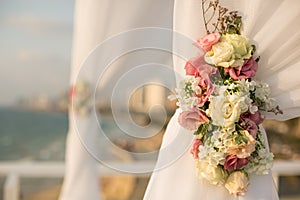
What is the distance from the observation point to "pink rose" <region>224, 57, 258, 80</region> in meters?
1.38

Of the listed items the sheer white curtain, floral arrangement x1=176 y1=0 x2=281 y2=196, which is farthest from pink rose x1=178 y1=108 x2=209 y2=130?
the sheer white curtain

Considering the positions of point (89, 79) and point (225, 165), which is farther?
point (89, 79)

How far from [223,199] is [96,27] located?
2.49 ft

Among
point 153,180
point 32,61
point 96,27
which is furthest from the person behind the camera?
point 32,61

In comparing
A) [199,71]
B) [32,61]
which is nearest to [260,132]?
[199,71]

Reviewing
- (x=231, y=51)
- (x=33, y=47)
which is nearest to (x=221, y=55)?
(x=231, y=51)

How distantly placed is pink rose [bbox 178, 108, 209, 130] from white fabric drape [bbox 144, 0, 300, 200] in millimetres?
114

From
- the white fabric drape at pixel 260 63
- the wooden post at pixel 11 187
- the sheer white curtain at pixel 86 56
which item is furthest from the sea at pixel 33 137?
the white fabric drape at pixel 260 63

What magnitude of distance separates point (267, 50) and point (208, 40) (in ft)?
0.58

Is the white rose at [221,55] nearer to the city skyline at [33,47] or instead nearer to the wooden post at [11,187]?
the wooden post at [11,187]

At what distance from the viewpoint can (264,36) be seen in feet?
4.66

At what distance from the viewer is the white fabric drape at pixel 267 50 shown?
1.42 meters

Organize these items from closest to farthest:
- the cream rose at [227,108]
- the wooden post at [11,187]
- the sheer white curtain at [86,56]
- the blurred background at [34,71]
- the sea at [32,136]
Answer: the cream rose at [227,108]
the sheer white curtain at [86,56]
the wooden post at [11,187]
the blurred background at [34,71]
the sea at [32,136]

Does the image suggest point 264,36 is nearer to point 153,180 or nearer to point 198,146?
point 198,146
